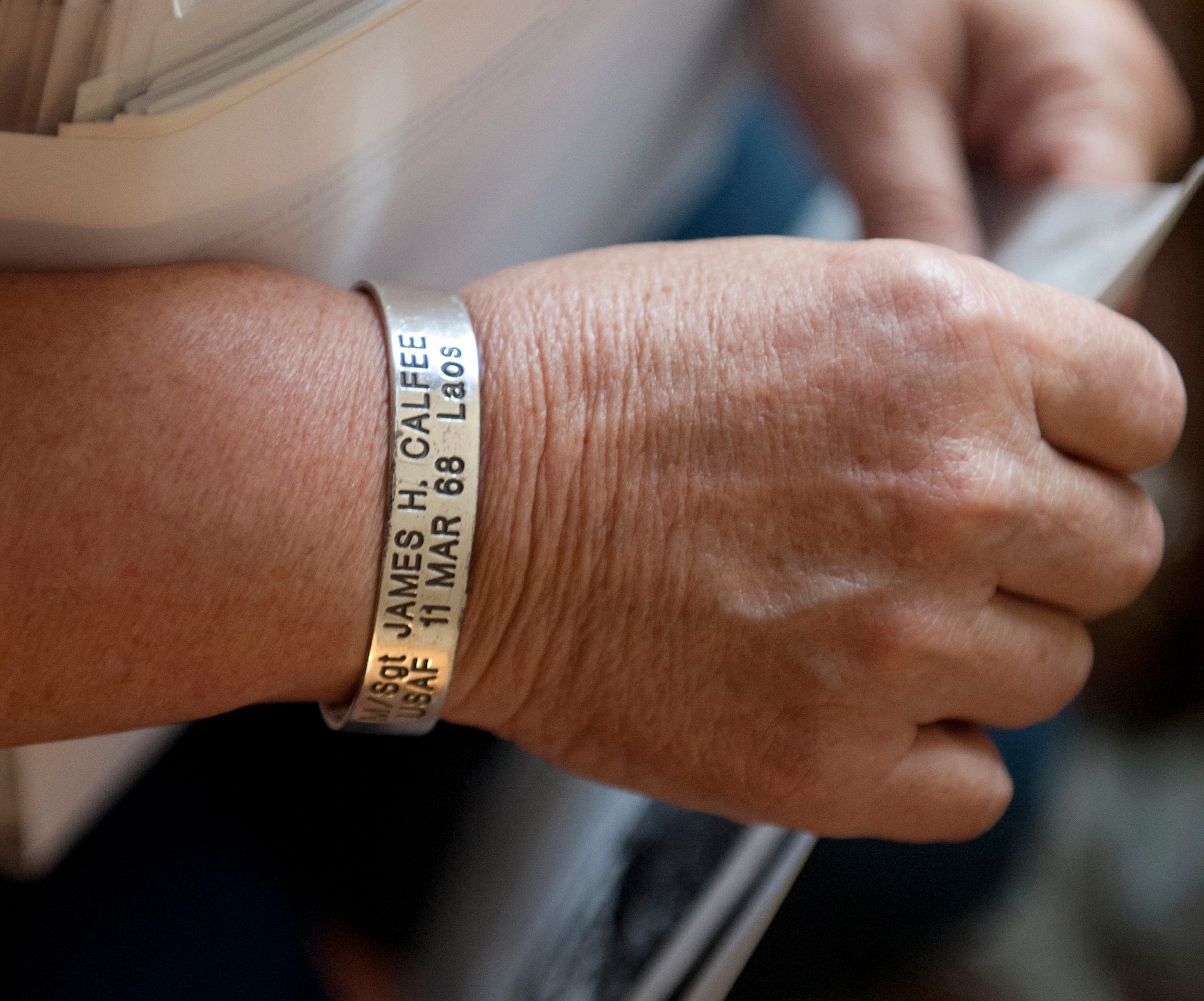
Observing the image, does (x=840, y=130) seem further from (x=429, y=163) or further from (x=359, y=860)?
(x=359, y=860)

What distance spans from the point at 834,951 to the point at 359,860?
0.27 metres

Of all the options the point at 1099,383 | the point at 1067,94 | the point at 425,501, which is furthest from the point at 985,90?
the point at 425,501

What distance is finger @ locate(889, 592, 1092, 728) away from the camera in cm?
45

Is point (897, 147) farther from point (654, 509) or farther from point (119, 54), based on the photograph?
point (119, 54)

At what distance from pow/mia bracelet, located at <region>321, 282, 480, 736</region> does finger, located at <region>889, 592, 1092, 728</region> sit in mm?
194

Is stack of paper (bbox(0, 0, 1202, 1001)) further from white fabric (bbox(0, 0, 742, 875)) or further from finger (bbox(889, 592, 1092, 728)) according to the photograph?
finger (bbox(889, 592, 1092, 728))

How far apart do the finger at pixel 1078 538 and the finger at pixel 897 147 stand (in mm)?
154

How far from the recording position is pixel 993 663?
1.58ft

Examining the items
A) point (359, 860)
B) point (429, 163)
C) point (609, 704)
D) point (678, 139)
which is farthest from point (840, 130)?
point (359, 860)

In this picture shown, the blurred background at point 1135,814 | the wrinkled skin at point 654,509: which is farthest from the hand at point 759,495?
the blurred background at point 1135,814

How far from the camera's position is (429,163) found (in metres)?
0.48

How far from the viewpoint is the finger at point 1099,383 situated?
46 centimetres

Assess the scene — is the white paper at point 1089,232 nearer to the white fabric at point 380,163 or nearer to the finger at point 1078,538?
the finger at point 1078,538

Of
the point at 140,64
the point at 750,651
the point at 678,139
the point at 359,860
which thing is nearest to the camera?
the point at 140,64
